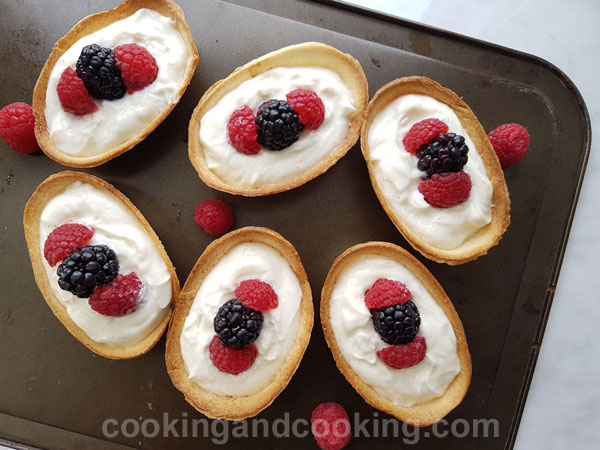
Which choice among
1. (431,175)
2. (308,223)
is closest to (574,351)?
(431,175)

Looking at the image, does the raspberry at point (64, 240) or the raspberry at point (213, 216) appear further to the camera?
the raspberry at point (213, 216)

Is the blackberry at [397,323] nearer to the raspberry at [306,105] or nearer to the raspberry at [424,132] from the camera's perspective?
the raspberry at [424,132]

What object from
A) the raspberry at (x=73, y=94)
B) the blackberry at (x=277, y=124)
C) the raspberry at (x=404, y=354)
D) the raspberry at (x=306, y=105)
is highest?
the raspberry at (x=306, y=105)

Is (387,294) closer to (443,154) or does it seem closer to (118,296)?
(443,154)

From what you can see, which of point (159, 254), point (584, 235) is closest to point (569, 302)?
point (584, 235)

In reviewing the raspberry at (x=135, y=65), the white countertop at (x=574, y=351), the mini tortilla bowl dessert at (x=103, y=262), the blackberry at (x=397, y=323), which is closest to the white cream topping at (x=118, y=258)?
the mini tortilla bowl dessert at (x=103, y=262)

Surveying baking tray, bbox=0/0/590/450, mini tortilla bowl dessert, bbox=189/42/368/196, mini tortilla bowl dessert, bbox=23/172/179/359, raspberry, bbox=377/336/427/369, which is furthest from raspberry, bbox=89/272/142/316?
raspberry, bbox=377/336/427/369
